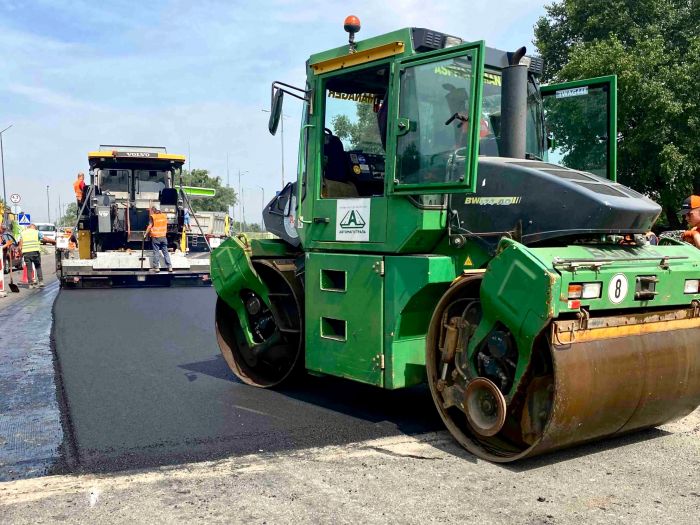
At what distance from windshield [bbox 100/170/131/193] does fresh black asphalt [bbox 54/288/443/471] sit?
27.7ft

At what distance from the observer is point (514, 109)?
15.6ft

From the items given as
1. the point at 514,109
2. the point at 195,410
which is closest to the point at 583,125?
the point at 514,109

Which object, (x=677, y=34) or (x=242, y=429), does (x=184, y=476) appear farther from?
(x=677, y=34)

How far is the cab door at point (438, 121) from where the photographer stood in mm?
4207

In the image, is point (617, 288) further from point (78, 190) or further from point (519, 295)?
point (78, 190)

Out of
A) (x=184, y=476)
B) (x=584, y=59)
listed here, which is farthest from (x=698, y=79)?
(x=184, y=476)

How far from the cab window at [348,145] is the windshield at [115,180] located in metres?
12.1

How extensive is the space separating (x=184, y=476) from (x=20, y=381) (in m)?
3.09

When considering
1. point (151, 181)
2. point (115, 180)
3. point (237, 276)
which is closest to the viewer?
point (237, 276)

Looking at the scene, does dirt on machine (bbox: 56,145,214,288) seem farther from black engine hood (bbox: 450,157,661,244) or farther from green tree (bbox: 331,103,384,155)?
black engine hood (bbox: 450,157,661,244)

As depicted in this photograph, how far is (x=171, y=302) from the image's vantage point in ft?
40.1

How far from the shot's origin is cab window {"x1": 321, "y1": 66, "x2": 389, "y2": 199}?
5355 mm

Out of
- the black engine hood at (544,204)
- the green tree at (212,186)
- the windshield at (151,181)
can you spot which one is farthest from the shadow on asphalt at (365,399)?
the green tree at (212,186)

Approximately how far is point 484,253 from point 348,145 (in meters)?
1.48
